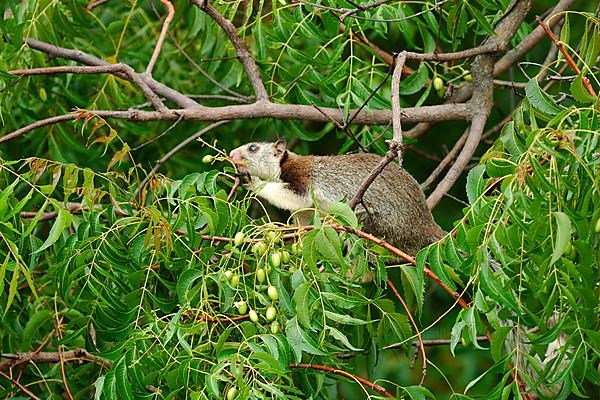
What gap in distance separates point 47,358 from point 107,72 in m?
1.22

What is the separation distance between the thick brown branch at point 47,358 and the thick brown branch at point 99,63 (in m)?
1.18

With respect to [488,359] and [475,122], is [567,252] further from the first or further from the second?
[488,359]

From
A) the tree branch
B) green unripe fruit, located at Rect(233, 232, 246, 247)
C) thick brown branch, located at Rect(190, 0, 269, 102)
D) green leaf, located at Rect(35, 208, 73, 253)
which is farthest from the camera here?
the tree branch

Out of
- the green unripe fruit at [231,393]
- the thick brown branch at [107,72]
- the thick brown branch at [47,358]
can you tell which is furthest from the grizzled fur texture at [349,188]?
the green unripe fruit at [231,393]

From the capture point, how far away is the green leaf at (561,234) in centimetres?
253

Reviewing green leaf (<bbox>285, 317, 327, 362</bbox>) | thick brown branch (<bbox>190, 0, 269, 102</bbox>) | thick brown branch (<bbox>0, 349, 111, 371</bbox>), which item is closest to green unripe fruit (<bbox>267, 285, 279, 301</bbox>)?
green leaf (<bbox>285, 317, 327, 362</bbox>)

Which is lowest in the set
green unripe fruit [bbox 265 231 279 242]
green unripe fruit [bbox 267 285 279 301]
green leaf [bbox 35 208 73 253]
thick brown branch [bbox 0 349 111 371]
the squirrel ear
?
thick brown branch [bbox 0 349 111 371]

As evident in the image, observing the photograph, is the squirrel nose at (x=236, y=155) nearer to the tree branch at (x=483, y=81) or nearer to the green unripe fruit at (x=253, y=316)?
the tree branch at (x=483, y=81)

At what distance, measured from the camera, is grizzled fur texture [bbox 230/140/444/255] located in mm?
4965

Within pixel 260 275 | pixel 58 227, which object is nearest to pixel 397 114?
pixel 260 275

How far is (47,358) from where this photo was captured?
4.65 m

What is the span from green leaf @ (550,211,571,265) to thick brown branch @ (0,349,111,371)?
230 centimetres

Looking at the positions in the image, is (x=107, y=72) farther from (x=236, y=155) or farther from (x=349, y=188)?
(x=349, y=188)

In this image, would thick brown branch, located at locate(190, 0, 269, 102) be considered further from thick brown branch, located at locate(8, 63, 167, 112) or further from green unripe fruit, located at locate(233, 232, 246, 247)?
green unripe fruit, located at locate(233, 232, 246, 247)
